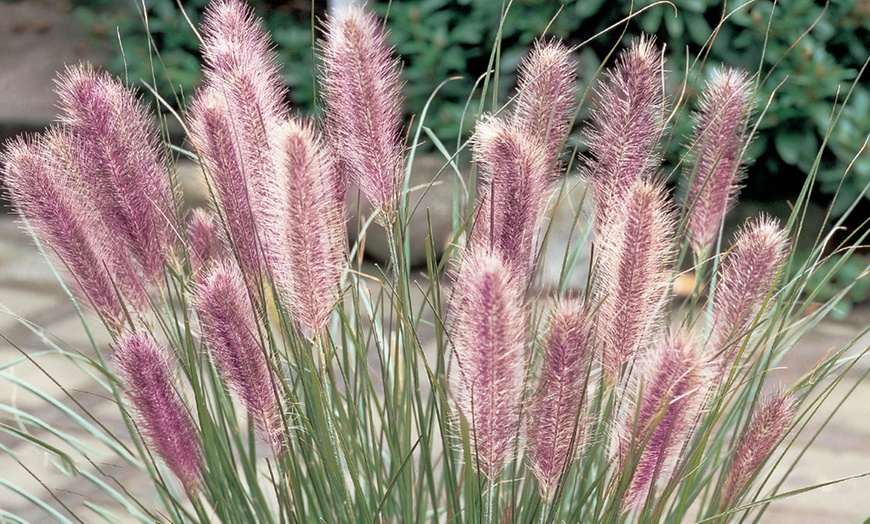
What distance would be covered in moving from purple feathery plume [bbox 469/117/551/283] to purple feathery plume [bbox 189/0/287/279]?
16 cm

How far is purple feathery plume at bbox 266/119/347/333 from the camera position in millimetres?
648

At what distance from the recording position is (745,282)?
827 millimetres

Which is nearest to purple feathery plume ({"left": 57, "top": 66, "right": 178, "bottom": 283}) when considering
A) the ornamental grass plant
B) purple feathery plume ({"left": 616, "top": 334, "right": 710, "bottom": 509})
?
the ornamental grass plant

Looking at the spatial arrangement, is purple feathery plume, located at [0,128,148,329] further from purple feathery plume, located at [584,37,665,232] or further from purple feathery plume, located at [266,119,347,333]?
purple feathery plume, located at [584,37,665,232]

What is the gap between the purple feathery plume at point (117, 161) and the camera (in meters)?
0.78

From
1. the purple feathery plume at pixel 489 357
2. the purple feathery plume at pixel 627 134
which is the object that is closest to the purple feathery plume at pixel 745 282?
the purple feathery plume at pixel 627 134

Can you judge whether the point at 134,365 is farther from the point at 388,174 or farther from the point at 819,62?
the point at 819,62

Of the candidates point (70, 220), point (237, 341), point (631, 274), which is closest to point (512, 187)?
point (631, 274)

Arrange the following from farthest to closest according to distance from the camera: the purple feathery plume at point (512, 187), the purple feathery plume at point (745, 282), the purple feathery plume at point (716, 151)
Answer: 1. the purple feathery plume at point (716, 151)
2. the purple feathery plume at point (745, 282)
3. the purple feathery plume at point (512, 187)

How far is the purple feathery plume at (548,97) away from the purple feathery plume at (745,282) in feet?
0.60

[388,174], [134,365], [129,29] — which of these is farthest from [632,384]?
[129,29]

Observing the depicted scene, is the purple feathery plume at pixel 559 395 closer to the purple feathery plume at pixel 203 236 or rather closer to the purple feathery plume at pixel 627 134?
the purple feathery plume at pixel 627 134

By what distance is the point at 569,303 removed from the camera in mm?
661

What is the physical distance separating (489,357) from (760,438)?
300mm
